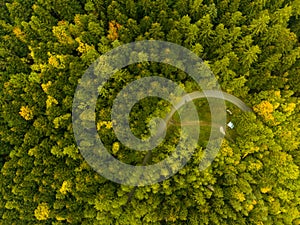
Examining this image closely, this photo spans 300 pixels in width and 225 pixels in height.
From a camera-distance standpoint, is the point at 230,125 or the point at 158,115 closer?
the point at 158,115

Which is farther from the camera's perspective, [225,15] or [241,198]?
[225,15]

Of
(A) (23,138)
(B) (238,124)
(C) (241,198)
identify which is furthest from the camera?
(A) (23,138)

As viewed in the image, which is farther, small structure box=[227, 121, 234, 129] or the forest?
small structure box=[227, 121, 234, 129]

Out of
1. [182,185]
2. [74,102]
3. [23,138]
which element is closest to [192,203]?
[182,185]

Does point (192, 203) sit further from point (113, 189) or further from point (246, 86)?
point (246, 86)

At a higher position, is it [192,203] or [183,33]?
[183,33]

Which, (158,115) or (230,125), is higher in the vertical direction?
(158,115)

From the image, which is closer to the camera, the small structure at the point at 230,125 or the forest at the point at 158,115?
the forest at the point at 158,115

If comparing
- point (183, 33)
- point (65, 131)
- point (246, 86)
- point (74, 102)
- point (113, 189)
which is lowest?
point (113, 189)
